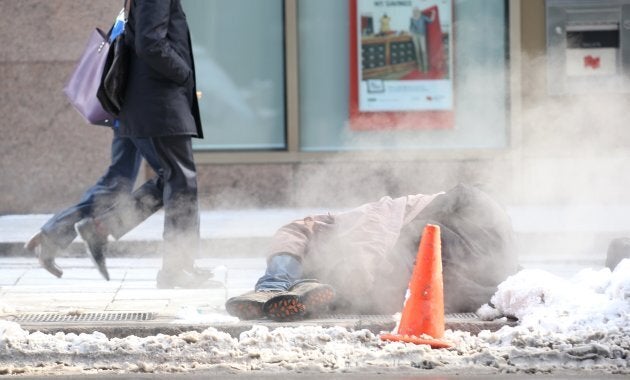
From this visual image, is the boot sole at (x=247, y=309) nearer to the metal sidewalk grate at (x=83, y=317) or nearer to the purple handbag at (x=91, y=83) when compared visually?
the metal sidewalk grate at (x=83, y=317)

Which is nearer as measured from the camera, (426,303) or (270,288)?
(426,303)

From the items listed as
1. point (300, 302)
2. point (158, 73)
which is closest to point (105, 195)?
point (158, 73)

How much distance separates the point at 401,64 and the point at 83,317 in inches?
212

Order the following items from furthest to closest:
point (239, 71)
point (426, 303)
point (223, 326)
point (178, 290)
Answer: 1. point (239, 71)
2. point (178, 290)
3. point (223, 326)
4. point (426, 303)

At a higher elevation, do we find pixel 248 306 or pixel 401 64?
pixel 401 64

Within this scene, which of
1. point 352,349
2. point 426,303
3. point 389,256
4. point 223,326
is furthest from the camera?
point 389,256

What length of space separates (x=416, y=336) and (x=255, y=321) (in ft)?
2.22

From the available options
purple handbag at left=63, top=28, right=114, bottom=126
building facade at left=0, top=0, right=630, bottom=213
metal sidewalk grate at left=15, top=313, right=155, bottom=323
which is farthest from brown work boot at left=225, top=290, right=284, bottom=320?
building facade at left=0, top=0, right=630, bottom=213

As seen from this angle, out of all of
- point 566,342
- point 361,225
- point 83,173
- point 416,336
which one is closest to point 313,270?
point 361,225

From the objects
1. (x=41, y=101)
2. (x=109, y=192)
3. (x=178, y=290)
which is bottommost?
(x=178, y=290)

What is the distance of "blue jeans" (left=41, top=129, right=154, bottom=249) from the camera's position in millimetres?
6324

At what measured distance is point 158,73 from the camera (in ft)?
20.5

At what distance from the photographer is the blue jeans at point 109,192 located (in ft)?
20.7

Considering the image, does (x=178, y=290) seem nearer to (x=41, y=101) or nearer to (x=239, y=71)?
(x=41, y=101)
